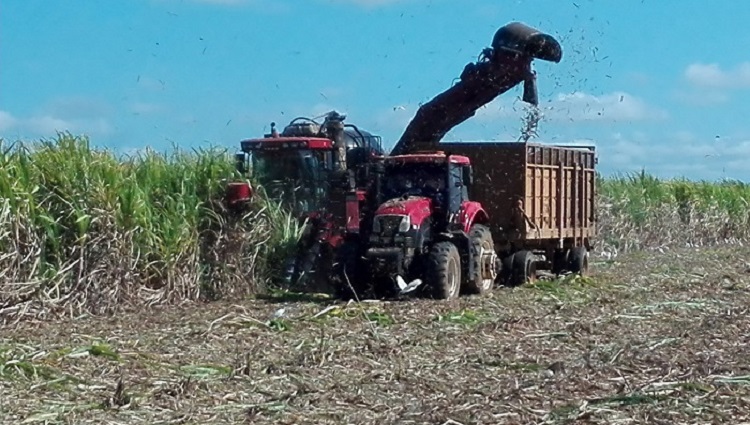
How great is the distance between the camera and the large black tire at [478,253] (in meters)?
15.5

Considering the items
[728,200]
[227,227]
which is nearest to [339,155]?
[227,227]

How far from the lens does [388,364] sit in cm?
1005

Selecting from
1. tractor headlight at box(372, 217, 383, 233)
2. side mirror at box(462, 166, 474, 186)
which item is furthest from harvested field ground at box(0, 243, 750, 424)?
side mirror at box(462, 166, 474, 186)

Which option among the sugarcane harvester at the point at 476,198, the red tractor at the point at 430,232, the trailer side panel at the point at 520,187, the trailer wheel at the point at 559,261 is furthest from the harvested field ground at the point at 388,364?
the trailer wheel at the point at 559,261

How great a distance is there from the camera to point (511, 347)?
11.0 m

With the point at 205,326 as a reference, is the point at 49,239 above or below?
above

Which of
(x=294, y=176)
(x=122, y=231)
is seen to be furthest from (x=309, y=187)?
(x=122, y=231)

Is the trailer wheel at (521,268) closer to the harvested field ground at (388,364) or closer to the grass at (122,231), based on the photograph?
the harvested field ground at (388,364)

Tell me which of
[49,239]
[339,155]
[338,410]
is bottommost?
[338,410]

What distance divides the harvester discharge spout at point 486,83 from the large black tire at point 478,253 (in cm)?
216

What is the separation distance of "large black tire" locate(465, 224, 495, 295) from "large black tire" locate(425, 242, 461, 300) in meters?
0.57

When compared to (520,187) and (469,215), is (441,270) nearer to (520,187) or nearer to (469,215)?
(469,215)

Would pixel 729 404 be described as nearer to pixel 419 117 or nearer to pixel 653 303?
pixel 653 303

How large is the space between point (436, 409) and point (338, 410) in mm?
681
